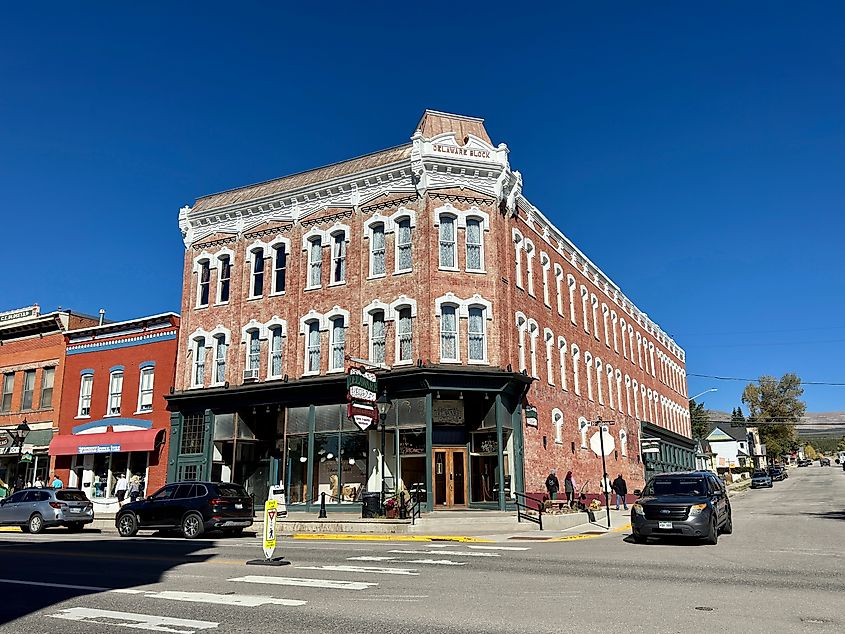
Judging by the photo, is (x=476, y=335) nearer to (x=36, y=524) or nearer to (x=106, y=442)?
(x=36, y=524)

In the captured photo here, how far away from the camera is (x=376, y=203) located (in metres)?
29.7

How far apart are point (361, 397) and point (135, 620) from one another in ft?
57.7

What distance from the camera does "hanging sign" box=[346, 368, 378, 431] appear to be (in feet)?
81.9

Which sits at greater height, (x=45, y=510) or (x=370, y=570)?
(x=45, y=510)

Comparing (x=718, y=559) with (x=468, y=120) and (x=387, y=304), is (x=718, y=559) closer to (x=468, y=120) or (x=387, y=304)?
(x=387, y=304)

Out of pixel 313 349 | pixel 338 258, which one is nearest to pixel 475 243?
pixel 338 258

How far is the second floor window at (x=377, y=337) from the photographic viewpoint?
28.4 meters

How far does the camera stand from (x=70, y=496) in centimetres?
2555

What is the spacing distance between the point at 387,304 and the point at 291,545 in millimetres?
12268

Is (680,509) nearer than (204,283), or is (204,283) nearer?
(680,509)

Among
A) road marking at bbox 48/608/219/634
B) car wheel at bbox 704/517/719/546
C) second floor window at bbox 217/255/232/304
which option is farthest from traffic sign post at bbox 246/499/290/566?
second floor window at bbox 217/255/232/304

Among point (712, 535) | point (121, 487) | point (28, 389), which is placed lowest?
point (712, 535)

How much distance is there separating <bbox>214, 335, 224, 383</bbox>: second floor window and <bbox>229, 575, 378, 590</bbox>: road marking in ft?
72.2

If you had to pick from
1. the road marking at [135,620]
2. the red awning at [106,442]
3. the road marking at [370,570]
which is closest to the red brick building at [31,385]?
the red awning at [106,442]
